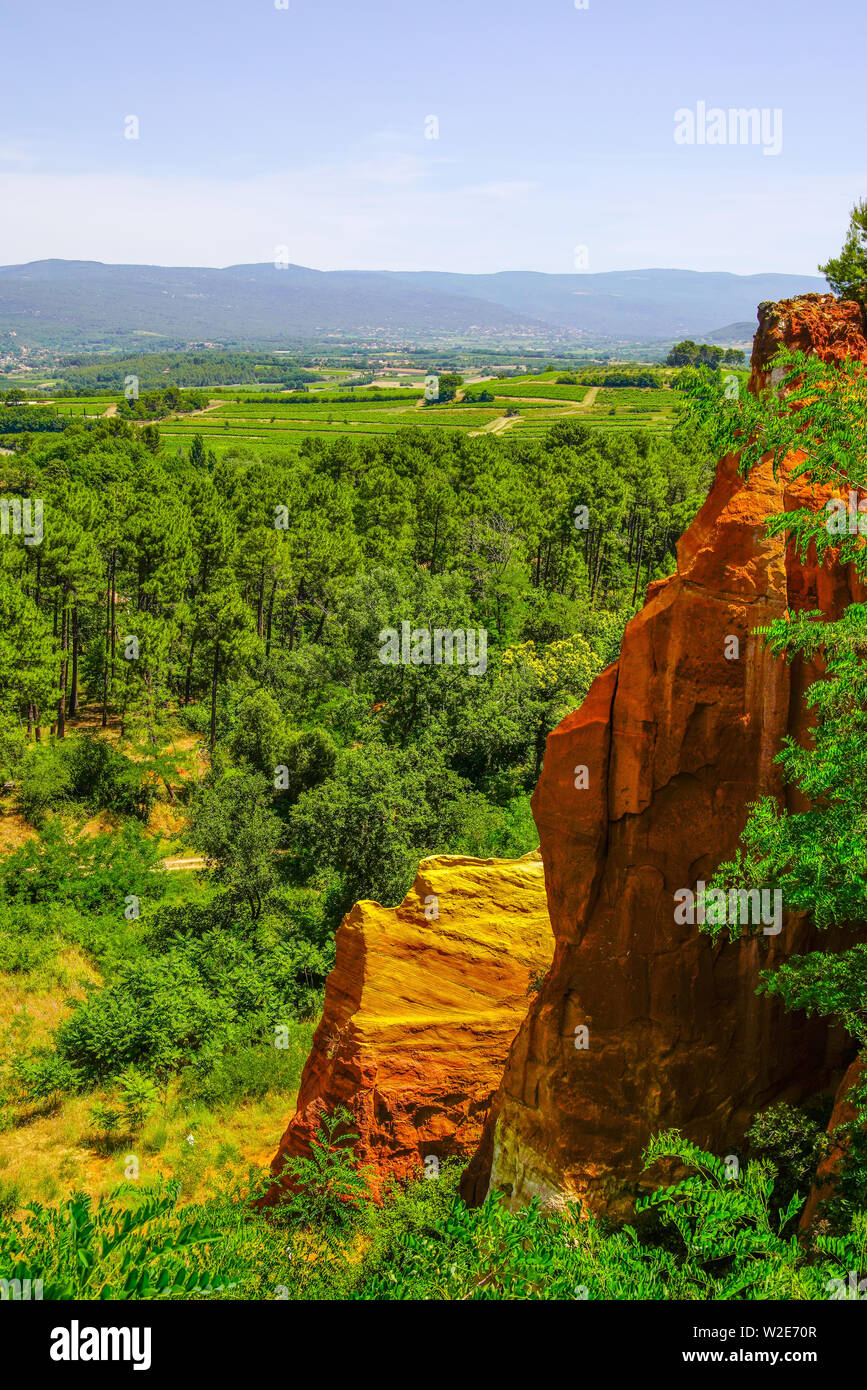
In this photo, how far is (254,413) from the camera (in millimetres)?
158875

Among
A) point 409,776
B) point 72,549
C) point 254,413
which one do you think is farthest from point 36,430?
point 409,776

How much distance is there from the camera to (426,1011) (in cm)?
1700

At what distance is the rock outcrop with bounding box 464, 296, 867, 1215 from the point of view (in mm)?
11961

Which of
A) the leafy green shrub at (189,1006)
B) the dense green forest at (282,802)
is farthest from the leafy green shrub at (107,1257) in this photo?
the leafy green shrub at (189,1006)

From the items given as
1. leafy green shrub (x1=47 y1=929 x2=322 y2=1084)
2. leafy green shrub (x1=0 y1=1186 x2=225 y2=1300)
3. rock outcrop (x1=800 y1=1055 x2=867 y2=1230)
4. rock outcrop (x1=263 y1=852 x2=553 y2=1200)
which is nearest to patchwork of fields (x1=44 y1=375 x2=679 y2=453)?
leafy green shrub (x1=47 y1=929 x2=322 y2=1084)

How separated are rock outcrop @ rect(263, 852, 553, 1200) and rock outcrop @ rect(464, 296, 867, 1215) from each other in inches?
119

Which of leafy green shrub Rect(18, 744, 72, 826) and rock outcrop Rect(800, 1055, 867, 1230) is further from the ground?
rock outcrop Rect(800, 1055, 867, 1230)

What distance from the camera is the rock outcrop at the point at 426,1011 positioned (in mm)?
16031

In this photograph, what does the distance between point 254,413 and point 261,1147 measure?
15279 cm

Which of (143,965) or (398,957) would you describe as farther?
(143,965)

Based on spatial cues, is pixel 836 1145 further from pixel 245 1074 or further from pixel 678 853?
pixel 245 1074

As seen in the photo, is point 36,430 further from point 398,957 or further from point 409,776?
point 398,957

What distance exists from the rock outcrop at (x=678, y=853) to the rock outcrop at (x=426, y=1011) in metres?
3.03

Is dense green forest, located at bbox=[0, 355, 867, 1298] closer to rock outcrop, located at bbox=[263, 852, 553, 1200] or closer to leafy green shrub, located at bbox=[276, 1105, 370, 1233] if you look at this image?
leafy green shrub, located at bbox=[276, 1105, 370, 1233]
